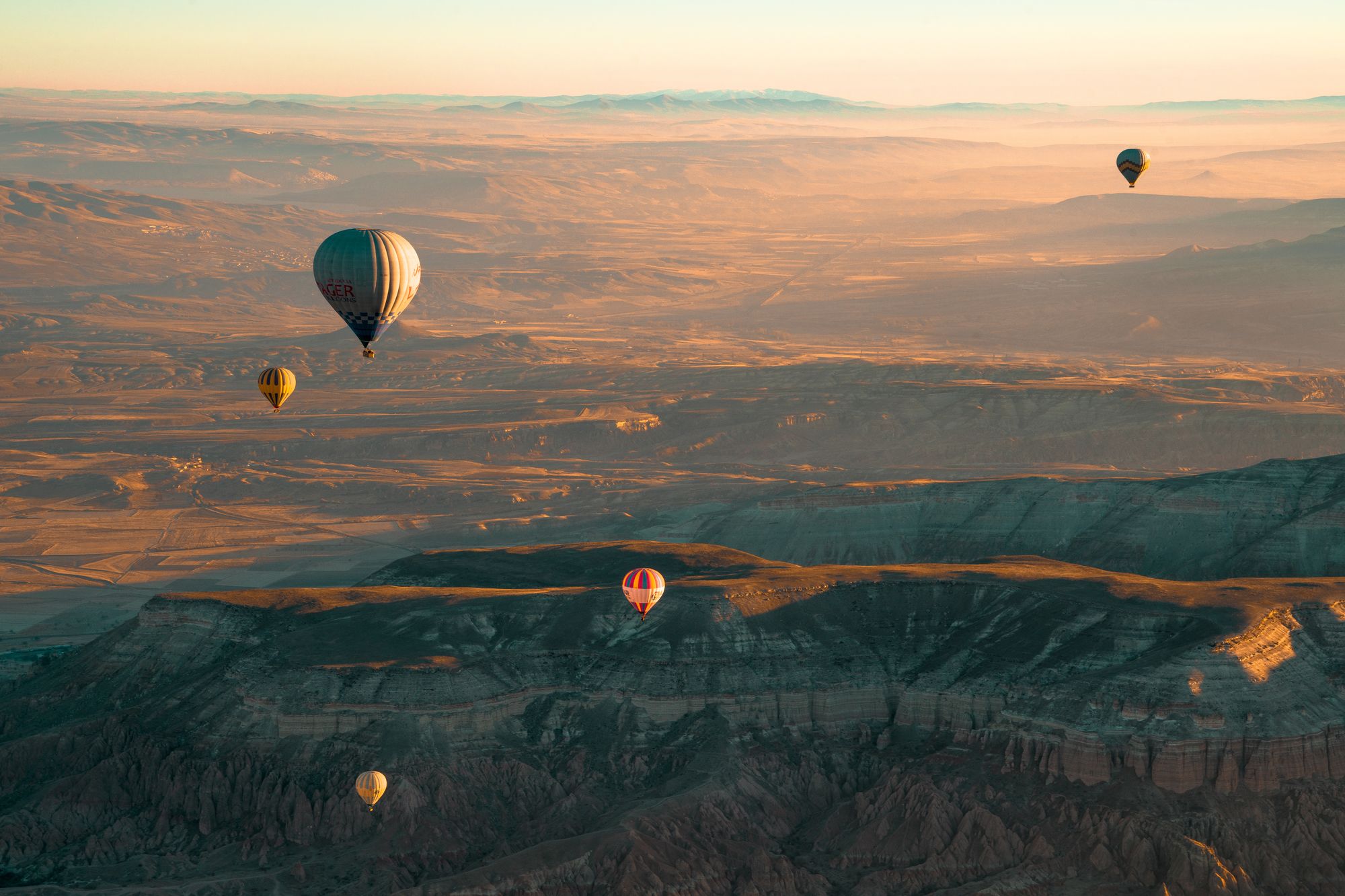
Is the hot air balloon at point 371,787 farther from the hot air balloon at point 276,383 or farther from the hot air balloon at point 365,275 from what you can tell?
the hot air balloon at point 276,383

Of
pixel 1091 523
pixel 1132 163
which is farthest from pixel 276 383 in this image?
pixel 1132 163

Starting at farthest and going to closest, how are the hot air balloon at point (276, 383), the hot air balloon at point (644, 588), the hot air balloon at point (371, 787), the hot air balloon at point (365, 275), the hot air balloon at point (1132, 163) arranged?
the hot air balloon at point (1132, 163)
the hot air balloon at point (276, 383)
the hot air balloon at point (365, 275)
the hot air balloon at point (644, 588)
the hot air balloon at point (371, 787)

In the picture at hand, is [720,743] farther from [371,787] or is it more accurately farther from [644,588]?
[371,787]

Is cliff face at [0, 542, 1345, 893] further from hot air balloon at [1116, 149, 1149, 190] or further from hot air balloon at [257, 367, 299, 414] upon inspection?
hot air balloon at [1116, 149, 1149, 190]

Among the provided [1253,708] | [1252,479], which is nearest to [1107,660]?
[1253,708]

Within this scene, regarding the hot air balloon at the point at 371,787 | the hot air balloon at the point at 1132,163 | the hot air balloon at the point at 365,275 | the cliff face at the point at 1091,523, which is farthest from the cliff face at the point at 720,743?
the hot air balloon at the point at 1132,163

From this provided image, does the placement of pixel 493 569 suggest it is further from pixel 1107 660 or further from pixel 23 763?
pixel 1107 660

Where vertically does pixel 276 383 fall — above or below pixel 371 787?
above
